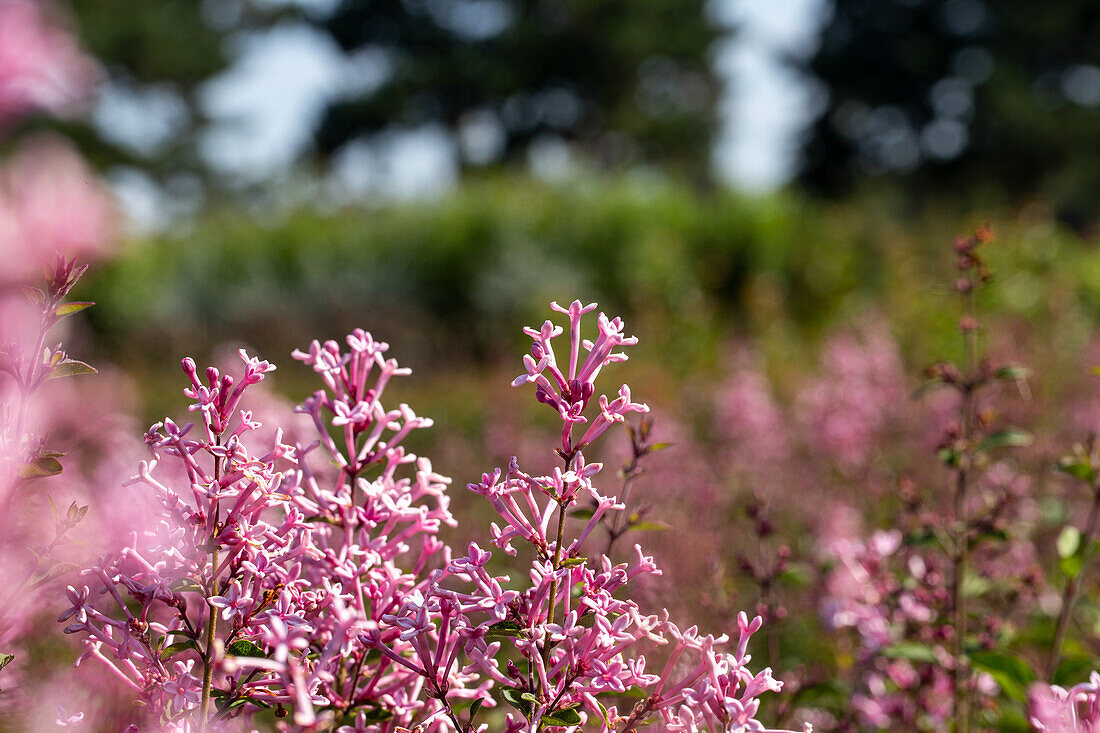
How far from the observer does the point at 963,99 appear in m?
36.3

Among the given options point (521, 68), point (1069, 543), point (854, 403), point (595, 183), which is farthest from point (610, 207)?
point (521, 68)

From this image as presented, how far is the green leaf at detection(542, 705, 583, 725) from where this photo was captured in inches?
41.2

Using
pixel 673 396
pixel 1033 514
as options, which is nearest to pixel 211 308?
pixel 673 396

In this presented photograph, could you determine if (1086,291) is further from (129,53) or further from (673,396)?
(129,53)

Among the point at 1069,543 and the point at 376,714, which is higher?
the point at 376,714

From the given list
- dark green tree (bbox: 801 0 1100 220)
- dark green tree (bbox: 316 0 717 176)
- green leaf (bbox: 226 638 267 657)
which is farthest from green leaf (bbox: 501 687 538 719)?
dark green tree (bbox: 801 0 1100 220)

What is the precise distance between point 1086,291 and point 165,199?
30173 millimetres

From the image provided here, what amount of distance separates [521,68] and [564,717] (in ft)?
107

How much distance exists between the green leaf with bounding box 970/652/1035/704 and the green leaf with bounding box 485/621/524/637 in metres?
1.11

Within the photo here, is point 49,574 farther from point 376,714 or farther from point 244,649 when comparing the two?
point 376,714

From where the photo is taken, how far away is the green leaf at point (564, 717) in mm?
1046

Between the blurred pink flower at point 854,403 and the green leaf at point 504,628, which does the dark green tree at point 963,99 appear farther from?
the green leaf at point 504,628

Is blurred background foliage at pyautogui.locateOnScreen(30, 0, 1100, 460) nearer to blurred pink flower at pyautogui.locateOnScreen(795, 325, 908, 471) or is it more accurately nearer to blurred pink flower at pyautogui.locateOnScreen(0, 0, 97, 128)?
blurred pink flower at pyautogui.locateOnScreen(795, 325, 908, 471)

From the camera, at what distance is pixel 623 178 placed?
15828 millimetres
